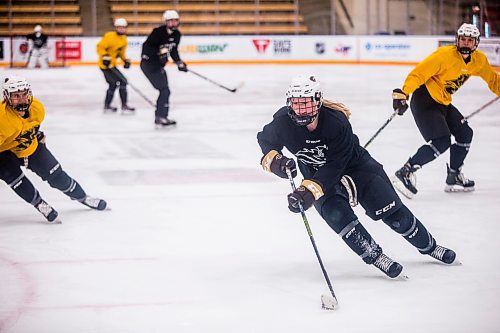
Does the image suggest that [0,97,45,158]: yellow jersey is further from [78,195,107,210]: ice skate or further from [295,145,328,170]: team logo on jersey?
[295,145,328,170]: team logo on jersey

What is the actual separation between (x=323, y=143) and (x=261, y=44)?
1643 centimetres

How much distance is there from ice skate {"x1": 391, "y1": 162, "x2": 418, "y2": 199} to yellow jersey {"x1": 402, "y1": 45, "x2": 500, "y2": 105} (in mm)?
463

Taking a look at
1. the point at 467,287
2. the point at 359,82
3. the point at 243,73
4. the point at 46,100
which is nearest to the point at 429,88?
the point at 467,287

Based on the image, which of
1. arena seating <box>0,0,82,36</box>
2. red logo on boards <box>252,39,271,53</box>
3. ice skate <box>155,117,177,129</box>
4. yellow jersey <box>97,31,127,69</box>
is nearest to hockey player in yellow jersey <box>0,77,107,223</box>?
ice skate <box>155,117,177,129</box>

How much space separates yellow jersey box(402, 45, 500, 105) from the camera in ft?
Result: 18.9

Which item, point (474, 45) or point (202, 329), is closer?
point (202, 329)

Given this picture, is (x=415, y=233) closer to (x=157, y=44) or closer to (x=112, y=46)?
(x=157, y=44)

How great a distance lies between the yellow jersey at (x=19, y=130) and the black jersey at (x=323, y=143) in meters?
1.50

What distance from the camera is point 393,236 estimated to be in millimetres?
4855


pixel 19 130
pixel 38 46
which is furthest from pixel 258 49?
pixel 19 130

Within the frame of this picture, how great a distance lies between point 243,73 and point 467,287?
13.3 metres

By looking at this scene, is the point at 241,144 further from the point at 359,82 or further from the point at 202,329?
the point at 359,82

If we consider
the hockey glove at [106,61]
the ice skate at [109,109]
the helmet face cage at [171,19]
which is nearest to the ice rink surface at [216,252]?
the helmet face cage at [171,19]

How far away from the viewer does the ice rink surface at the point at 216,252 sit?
3.49m
